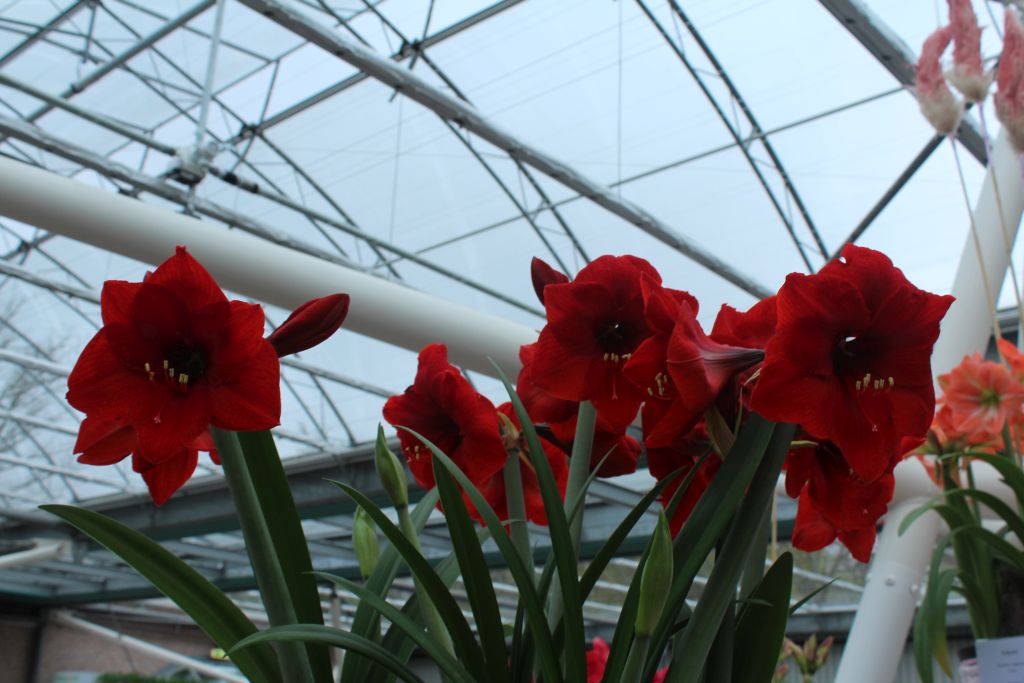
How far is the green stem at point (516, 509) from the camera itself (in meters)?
0.64

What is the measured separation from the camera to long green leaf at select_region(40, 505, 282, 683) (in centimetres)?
54

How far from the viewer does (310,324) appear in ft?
1.78

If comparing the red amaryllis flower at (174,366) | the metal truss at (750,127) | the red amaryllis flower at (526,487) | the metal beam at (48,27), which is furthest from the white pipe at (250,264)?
the metal beam at (48,27)

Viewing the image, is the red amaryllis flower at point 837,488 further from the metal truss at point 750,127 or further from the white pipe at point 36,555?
the white pipe at point 36,555

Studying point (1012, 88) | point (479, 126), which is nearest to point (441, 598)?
point (1012, 88)

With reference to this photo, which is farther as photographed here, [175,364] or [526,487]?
[526,487]

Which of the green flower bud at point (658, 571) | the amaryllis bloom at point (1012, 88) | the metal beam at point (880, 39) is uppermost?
the metal beam at point (880, 39)

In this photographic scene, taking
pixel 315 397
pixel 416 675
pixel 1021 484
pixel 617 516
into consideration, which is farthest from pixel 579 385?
pixel 315 397

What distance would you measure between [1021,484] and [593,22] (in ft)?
21.4

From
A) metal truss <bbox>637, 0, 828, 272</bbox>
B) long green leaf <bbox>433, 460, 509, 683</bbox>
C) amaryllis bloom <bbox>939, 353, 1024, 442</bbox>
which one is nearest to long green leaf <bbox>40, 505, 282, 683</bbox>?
long green leaf <bbox>433, 460, 509, 683</bbox>

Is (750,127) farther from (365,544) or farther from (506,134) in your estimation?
(365,544)

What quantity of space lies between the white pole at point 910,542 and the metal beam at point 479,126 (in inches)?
172

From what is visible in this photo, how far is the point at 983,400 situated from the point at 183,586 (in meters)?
1.00

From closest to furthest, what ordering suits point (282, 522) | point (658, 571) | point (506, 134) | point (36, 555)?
point (658, 571) < point (282, 522) < point (506, 134) < point (36, 555)
